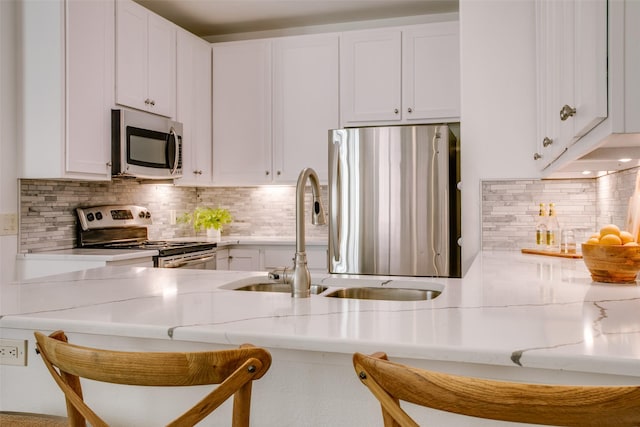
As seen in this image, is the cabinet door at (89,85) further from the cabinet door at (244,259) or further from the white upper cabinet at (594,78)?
the white upper cabinet at (594,78)

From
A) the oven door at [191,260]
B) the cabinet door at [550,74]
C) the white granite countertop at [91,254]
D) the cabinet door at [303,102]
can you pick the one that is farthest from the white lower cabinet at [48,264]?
the cabinet door at [550,74]

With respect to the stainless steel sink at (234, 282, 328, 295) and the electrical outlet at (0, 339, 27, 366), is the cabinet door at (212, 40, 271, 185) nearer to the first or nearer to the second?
the stainless steel sink at (234, 282, 328, 295)

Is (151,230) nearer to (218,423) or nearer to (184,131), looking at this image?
(184,131)

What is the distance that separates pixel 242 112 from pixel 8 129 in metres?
1.79

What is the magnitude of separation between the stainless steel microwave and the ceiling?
98 centimetres

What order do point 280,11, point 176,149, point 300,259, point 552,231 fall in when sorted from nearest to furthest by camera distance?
point 300,259 < point 552,231 < point 176,149 < point 280,11

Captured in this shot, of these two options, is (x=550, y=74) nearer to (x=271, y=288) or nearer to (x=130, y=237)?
(x=271, y=288)

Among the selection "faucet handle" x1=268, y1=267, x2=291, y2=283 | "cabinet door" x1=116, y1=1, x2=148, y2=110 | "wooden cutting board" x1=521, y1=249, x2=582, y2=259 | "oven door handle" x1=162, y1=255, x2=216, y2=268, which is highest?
"cabinet door" x1=116, y1=1, x2=148, y2=110

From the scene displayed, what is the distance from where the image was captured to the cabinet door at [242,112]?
165 inches

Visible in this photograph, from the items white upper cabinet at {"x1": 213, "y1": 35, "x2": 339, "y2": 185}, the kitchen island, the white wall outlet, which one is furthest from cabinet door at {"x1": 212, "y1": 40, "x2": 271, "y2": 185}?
the kitchen island

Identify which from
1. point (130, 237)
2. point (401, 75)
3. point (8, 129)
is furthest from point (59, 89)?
point (401, 75)

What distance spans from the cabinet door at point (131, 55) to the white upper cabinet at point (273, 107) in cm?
88

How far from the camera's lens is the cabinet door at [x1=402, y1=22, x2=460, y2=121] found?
379cm

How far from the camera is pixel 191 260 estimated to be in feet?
11.5
